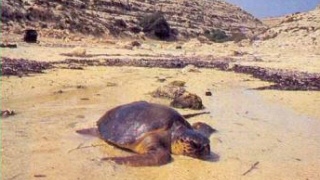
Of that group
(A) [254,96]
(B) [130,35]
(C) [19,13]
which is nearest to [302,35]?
(B) [130,35]

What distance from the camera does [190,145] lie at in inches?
238

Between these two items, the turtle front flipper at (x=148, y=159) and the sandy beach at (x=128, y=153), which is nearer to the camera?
the sandy beach at (x=128, y=153)

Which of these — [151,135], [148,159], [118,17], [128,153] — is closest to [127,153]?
[128,153]

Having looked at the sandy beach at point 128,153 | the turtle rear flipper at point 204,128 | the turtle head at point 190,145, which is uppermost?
the turtle head at point 190,145

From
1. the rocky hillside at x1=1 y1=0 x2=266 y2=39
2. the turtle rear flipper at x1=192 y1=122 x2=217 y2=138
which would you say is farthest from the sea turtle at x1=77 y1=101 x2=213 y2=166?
the rocky hillside at x1=1 y1=0 x2=266 y2=39

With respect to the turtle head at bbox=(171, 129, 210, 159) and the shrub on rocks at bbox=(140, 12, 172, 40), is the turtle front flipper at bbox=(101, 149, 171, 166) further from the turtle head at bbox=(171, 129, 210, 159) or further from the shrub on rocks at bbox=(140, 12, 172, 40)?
the shrub on rocks at bbox=(140, 12, 172, 40)

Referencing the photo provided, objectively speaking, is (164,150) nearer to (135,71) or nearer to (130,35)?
(135,71)

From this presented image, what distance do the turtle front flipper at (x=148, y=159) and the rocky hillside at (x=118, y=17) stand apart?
29747 millimetres

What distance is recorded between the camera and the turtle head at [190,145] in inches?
237

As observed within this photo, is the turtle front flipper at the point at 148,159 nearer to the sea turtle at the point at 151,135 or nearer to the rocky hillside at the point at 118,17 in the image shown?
the sea turtle at the point at 151,135

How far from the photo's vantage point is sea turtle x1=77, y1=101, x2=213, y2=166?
5.84 meters

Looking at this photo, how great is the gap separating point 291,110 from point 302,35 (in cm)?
3149

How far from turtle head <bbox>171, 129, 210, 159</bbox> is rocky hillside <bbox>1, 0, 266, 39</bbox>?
29.6m

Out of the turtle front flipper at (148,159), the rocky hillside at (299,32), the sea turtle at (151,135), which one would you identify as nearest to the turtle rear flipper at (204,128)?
the sea turtle at (151,135)
